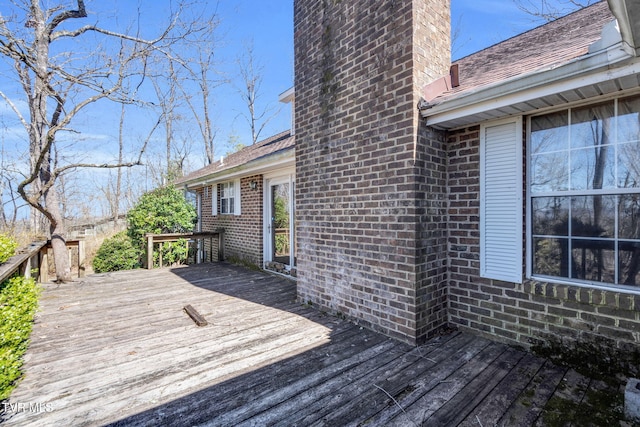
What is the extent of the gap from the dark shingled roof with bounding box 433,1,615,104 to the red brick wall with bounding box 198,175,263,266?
521 cm

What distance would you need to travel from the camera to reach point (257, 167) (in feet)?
22.2

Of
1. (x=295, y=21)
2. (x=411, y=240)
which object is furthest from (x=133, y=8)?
(x=411, y=240)

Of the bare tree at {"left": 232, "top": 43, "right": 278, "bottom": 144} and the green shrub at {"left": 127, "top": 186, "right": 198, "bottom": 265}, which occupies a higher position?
the bare tree at {"left": 232, "top": 43, "right": 278, "bottom": 144}

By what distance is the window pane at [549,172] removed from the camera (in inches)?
116

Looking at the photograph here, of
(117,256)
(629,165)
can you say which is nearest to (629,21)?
(629,165)

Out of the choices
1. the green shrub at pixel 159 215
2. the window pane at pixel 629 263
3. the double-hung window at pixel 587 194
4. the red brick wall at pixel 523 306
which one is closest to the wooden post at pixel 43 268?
the green shrub at pixel 159 215

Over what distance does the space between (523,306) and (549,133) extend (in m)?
1.76

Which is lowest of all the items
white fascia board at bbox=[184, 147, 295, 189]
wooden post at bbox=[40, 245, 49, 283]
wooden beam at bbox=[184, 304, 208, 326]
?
wooden beam at bbox=[184, 304, 208, 326]

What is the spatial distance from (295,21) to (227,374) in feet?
16.3

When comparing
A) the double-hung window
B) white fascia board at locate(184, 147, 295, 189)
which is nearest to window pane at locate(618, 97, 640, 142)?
the double-hung window

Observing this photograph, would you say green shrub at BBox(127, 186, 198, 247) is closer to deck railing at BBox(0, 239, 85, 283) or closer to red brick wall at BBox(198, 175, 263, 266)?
red brick wall at BBox(198, 175, 263, 266)

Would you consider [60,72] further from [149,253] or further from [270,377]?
[270,377]

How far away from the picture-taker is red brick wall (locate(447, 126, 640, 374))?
2.60m

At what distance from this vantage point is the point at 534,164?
123 inches
